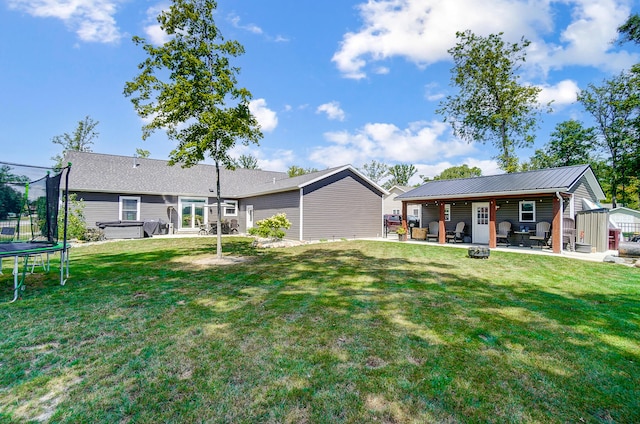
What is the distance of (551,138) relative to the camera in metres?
30.1

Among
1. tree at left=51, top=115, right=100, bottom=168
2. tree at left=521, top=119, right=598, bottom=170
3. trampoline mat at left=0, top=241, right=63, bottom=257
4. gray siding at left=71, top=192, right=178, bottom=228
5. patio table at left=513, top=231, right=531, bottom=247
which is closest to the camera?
trampoline mat at left=0, top=241, right=63, bottom=257

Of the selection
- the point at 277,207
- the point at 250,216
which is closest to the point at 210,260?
the point at 277,207

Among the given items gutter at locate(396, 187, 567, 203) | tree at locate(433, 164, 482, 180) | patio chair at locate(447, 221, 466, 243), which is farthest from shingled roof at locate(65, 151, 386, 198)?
tree at locate(433, 164, 482, 180)

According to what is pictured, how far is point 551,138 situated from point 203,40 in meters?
34.5

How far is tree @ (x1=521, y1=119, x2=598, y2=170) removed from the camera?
90.7 feet

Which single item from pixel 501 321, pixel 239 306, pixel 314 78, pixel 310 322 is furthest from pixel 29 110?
pixel 501 321

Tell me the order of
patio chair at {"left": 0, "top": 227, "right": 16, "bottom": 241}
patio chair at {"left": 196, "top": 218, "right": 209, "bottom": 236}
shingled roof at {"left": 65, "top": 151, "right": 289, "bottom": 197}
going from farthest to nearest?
1. patio chair at {"left": 196, "top": 218, "right": 209, "bottom": 236}
2. shingled roof at {"left": 65, "top": 151, "right": 289, "bottom": 197}
3. patio chair at {"left": 0, "top": 227, "right": 16, "bottom": 241}

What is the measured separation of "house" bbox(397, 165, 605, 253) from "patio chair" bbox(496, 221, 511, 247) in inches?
12.7

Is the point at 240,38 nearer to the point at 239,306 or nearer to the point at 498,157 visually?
the point at 239,306

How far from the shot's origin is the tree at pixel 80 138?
3338cm

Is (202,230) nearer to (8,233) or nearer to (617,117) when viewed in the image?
(8,233)

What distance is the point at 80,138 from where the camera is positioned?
34125mm

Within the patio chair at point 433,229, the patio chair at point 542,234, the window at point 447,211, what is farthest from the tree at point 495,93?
the patio chair at point 542,234

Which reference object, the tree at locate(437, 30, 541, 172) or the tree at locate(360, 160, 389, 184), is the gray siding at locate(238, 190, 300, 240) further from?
the tree at locate(360, 160, 389, 184)
